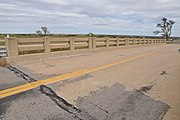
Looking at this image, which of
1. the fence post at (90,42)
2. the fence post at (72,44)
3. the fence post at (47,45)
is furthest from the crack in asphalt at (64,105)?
the fence post at (90,42)

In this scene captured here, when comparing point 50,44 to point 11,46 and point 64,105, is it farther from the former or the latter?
point 64,105

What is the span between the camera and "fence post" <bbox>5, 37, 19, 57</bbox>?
10438mm

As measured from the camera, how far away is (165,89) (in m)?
6.40

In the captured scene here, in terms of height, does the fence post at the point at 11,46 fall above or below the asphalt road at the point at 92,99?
above

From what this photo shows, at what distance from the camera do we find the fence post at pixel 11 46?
10438 mm

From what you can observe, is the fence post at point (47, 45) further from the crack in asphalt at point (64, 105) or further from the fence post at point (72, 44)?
the crack in asphalt at point (64, 105)

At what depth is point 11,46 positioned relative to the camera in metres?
10.6

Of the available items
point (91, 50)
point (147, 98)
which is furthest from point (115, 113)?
point (91, 50)

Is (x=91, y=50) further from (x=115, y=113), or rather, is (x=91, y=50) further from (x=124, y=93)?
(x=115, y=113)

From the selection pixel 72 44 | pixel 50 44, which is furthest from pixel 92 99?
pixel 72 44

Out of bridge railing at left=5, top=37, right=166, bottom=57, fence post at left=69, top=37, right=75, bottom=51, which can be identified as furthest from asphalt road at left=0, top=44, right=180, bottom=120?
fence post at left=69, top=37, right=75, bottom=51

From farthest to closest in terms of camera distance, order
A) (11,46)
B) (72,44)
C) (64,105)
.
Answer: (72,44)
(11,46)
(64,105)

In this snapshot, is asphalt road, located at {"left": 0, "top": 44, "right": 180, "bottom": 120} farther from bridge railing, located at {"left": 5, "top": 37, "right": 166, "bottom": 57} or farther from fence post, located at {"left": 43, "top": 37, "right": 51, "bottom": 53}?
fence post, located at {"left": 43, "top": 37, "right": 51, "bottom": 53}

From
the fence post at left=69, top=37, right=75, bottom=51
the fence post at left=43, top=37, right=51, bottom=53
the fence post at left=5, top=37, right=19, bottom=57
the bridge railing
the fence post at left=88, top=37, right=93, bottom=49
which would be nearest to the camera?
the fence post at left=5, top=37, right=19, bottom=57
